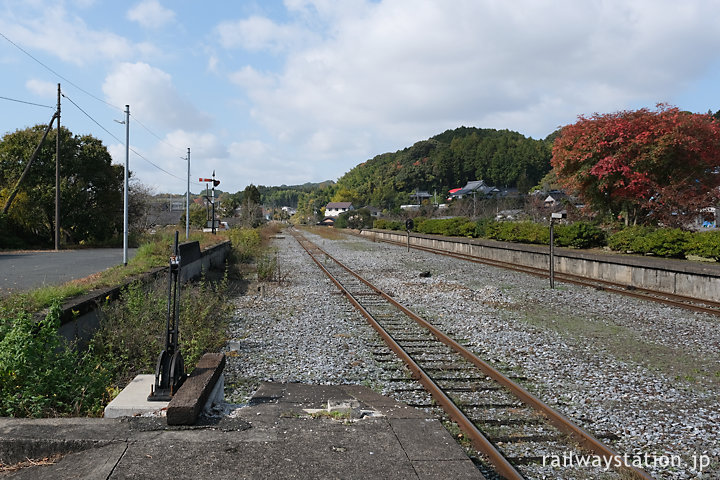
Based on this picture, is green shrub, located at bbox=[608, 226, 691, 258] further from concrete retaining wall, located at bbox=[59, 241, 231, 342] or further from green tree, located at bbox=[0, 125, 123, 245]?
green tree, located at bbox=[0, 125, 123, 245]

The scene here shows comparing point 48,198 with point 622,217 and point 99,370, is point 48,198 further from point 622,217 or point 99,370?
point 622,217

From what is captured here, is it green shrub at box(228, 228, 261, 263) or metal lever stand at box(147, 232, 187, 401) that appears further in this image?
green shrub at box(228, 228, 261, 263)

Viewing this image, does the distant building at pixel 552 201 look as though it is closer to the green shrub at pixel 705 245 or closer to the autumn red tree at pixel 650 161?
the autumn red tree at pixel 650 161

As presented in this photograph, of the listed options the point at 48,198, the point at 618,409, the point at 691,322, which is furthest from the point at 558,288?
the point at 48,198

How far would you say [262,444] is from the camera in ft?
11.0

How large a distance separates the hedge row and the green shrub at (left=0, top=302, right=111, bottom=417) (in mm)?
14146

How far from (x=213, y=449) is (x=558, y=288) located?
465 inches

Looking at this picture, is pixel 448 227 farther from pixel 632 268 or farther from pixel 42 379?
pixel 42 379

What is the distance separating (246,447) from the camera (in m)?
3.29

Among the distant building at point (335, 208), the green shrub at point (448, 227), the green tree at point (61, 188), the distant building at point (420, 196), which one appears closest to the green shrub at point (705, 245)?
the green shrub at point (448, 227)

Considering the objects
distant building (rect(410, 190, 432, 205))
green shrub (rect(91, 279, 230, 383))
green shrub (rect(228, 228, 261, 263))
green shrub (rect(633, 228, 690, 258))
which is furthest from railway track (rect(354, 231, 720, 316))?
distant building (rect(410, 190, 432, 205))

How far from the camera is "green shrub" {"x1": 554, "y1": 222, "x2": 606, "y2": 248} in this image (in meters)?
18.8

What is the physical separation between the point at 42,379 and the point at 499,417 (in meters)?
4.09

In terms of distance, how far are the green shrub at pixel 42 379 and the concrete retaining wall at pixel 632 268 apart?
11.9m
